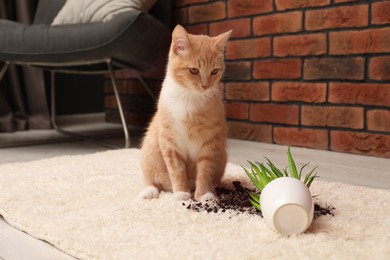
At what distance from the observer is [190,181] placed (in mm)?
1312

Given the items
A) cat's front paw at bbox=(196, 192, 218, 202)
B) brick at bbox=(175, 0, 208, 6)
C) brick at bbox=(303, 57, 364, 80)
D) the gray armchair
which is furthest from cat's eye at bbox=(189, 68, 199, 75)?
brick at bbox=(175, 0, 208, 6)

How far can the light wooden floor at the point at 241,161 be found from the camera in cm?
91

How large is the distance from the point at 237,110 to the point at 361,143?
29.4 inches

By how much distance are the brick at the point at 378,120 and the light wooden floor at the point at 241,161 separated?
0.14 meters

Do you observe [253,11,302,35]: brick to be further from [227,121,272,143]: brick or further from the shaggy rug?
the shaggy rug

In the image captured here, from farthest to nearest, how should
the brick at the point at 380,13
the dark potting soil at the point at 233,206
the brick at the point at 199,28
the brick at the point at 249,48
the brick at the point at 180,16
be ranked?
the brick at the point at 180,16 < the brick at the point at 199,28 < the brick at the point at 249,48 < the brick at the point at 380,13 < the dark potting soil at the point at 233,206

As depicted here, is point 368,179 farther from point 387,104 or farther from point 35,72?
point 35,72

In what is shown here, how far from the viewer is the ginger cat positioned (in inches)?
47.3

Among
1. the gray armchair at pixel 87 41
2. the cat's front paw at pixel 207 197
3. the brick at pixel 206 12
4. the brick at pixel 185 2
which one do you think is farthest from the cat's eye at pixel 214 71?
the brick at pixel 185 2

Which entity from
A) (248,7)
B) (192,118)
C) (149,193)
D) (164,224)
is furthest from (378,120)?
(164,224)

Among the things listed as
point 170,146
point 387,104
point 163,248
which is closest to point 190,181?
point 170,146

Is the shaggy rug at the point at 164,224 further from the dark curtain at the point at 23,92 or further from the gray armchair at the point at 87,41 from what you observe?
the dark curtain at the point at 23,92

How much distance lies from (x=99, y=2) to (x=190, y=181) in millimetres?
1401

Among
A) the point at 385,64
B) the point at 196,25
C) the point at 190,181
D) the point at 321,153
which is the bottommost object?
the point at 321,153
